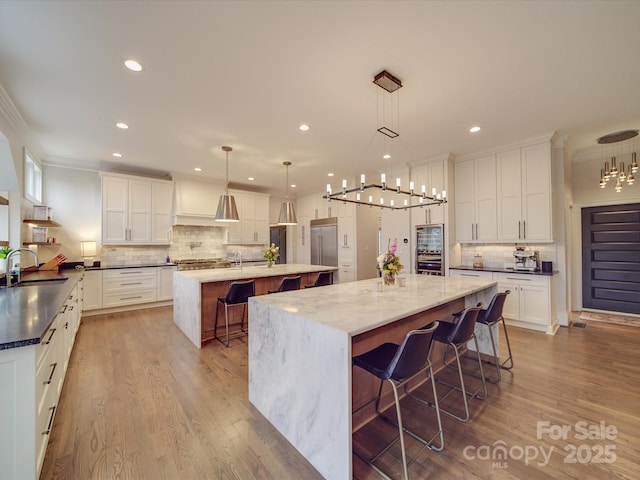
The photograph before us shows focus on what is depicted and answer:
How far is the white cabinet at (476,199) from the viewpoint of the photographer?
4.56 metres

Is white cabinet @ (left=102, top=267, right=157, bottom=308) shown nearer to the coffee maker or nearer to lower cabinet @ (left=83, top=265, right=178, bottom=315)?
lower cabinet @ (left=83, top=265, right=178, bottom=315)

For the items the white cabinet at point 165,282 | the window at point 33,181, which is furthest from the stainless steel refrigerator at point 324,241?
the window at point 33,181

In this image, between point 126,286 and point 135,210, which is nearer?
point 126,286

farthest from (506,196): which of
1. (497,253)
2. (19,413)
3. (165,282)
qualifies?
(165,282)

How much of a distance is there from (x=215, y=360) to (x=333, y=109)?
3162 mm

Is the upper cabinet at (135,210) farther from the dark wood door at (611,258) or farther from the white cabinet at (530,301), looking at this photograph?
the dark wood door at (611,258)

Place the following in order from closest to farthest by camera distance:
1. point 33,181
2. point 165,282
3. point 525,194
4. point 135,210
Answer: point 525,194 → point 33,181 → point 135,210 → point 165,282

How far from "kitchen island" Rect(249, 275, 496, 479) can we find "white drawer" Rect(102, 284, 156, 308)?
4164mm

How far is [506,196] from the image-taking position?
4.40m

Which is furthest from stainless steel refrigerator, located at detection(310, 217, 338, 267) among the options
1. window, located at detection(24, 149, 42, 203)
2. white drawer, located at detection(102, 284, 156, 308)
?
window, located at detection(24, 149, 42, 203)

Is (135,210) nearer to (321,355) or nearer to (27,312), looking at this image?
(27,312)

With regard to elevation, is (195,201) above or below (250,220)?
above

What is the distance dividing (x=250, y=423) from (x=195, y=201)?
5105 mm

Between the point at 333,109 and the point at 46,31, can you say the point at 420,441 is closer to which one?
the point at 333,109
